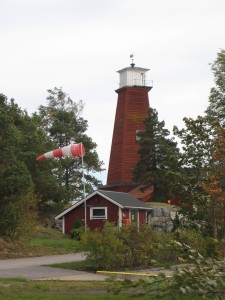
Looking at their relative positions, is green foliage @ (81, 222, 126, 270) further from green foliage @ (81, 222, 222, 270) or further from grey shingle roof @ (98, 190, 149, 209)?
grey shingle roof @ (98, 190, 149, 209)

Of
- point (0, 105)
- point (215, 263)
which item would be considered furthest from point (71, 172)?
point (215, 263)

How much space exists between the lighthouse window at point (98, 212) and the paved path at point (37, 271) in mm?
15744

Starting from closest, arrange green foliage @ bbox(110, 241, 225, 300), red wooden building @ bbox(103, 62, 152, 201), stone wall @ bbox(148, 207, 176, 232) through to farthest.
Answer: green foliage @ bbox(110, 241, 225, 300), stone wall @ bbox(148, 207, 176, 232), red wooden building @ bbox(103, 62, 152, 201)

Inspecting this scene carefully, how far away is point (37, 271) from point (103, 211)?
861 inches

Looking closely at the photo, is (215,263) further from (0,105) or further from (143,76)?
(143,76)

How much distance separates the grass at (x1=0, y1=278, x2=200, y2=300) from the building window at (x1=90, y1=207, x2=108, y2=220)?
1002 inches

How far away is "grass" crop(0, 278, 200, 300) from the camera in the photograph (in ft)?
37.2

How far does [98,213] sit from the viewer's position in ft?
135

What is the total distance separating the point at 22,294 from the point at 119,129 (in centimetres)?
4348

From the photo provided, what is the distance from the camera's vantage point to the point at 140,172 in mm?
49438

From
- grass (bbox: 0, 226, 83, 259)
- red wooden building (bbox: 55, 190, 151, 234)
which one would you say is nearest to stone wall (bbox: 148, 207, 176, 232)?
red wooden building (bbox: 55, 190, 151, 234)

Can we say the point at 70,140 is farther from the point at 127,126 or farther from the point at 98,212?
the point at 98,212

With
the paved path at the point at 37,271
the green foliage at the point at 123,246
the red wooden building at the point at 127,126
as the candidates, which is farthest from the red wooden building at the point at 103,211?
the green foliage at the point at 123,246

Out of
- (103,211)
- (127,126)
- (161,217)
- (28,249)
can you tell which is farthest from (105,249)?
(127,126)
